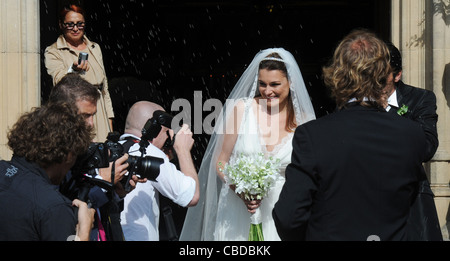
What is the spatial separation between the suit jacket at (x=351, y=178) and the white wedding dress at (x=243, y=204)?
187 centimetres

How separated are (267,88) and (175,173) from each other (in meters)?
1.19

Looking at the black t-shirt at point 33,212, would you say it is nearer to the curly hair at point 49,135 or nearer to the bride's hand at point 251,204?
the curly hair at point 49,135

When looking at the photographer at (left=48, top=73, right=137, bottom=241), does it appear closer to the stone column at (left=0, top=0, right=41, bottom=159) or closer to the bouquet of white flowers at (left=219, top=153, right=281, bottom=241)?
the bouquet of white flowers at (left=219, top=153, right=281, bottom=241)

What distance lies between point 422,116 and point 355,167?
1.53m

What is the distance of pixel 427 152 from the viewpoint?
143 inches

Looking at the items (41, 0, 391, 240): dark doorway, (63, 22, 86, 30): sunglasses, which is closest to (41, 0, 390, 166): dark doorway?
(41, 0, 391, 240): dark doorway

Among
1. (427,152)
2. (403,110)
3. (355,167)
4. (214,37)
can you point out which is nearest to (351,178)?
(355,167)

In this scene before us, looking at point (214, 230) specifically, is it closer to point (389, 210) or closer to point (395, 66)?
point (395, 66)

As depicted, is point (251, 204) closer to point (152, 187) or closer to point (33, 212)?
point (152, 187)

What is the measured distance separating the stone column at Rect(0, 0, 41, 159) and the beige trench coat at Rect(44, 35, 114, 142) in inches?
7.5

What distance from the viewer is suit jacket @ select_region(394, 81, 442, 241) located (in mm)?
3467

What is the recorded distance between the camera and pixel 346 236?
272 cm
